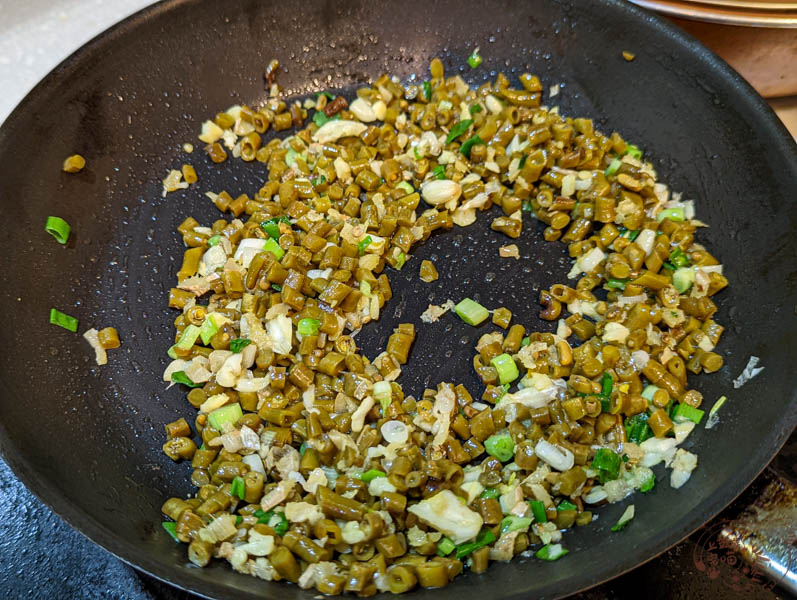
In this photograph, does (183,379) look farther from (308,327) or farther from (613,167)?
(613,167)

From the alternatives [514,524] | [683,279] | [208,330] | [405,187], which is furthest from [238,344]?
[683,279]

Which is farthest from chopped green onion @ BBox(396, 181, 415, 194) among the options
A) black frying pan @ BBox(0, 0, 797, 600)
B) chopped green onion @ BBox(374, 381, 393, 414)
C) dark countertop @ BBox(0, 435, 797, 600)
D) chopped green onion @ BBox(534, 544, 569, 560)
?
dark countertop @ BBox(0, 435, 797, 600)

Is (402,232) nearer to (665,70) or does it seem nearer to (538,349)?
(538,349)

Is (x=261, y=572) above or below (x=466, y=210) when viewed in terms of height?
below

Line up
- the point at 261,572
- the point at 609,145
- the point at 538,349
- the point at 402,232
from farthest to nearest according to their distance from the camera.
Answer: the point at 609,145 → the point at 402,232 → the point at 538,349 → the point at 261,572

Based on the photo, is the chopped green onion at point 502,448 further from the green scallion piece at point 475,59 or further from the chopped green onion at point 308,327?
the green scallion piece at point 475,59

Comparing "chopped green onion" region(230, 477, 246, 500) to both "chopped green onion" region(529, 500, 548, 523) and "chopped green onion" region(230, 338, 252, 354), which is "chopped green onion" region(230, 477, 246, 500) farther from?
"chopped green onion" region(529, 500, 548, 523)

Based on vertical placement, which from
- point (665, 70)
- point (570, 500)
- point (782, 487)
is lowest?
point (782, 487)

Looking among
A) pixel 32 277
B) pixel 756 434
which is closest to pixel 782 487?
pixel 756 434
